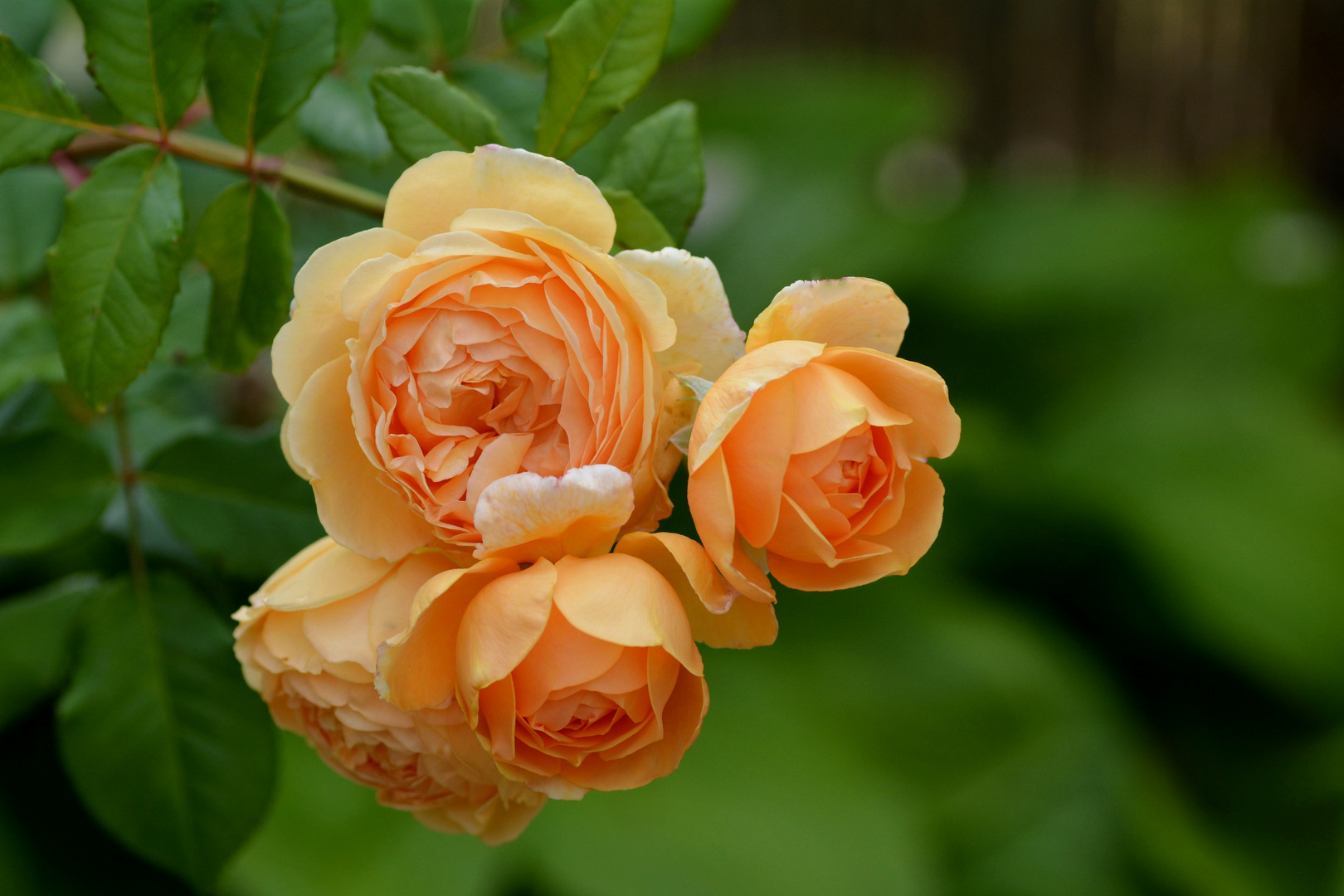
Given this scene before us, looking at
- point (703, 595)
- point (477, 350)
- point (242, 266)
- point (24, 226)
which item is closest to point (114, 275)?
point (242, 266)

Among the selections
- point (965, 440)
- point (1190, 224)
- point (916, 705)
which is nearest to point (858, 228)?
point (965, 440)

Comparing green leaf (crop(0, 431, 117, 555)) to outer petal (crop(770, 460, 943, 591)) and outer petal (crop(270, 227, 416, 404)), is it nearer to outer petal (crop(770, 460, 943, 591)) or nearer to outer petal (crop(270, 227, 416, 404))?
outer petal (crop(270, 227, 416, 404))

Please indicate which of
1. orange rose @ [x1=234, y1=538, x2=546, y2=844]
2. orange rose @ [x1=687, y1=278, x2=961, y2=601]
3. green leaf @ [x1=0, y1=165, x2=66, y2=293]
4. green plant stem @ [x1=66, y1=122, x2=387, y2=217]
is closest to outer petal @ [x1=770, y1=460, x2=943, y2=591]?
orange rose @ [x1=687, y1=278, x2=961, y2=601]

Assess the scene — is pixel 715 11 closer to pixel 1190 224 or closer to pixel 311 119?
pixel 311 119

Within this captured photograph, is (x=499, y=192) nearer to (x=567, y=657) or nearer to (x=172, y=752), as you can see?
(x=567, y=657)

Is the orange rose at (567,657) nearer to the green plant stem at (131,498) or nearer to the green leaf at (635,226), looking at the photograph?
the green leaf at (635,226)

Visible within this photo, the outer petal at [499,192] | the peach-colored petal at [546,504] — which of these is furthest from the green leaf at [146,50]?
the peach-colored petal at [546,504]

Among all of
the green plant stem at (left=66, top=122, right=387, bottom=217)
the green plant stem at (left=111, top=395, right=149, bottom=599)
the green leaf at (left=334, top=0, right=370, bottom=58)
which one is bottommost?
the green plant stem at (left=111, top=395, right=149, bottom=599)
